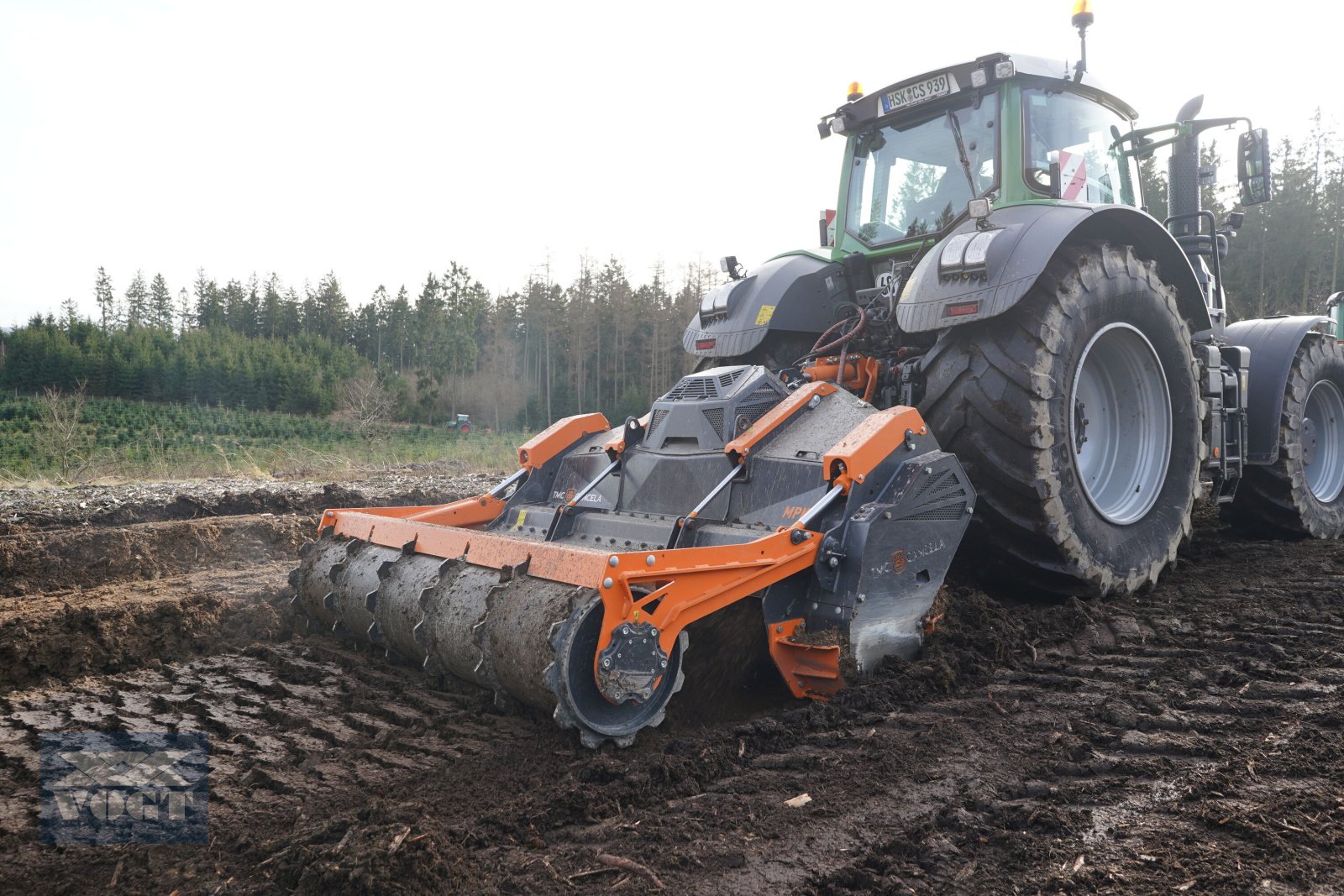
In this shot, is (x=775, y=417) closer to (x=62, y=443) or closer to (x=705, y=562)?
(x=705, y=562)

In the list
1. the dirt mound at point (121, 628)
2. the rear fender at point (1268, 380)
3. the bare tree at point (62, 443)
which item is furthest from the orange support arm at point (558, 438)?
the bare tree at point (62, 443)

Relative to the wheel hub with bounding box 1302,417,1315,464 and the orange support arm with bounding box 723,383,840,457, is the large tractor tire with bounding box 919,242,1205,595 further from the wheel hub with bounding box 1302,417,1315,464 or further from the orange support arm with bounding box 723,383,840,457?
the wheel hub with bounding box 1302,417,1315,464

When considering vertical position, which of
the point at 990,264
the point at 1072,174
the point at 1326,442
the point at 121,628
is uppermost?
the point at 1072,174

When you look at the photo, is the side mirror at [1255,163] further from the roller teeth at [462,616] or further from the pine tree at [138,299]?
the pine tree at [138,299]

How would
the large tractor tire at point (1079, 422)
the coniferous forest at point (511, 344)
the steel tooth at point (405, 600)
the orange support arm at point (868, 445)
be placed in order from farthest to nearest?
the coniferous forest at point (511, 344) < the large tractor tire at point (1079, 422) < the steel tooth at point (405, 600) < the orange support arm at point (868, 445)

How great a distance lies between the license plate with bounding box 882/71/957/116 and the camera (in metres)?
4.79

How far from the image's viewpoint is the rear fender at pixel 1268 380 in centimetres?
588

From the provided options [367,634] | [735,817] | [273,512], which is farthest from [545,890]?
[273,512]

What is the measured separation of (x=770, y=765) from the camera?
104 inches

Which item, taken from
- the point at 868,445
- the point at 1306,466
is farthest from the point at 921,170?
the point at 1306,466

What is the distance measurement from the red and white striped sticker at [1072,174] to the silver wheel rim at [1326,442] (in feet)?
10.3

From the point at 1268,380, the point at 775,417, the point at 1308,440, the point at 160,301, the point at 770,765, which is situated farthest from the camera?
the point at 160,301

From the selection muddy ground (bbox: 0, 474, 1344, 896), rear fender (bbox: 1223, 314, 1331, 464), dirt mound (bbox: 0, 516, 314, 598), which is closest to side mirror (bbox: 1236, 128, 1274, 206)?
rear fender (bbox: 1223, 314, 1331, 464)

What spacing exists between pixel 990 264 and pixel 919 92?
1.66 meters
